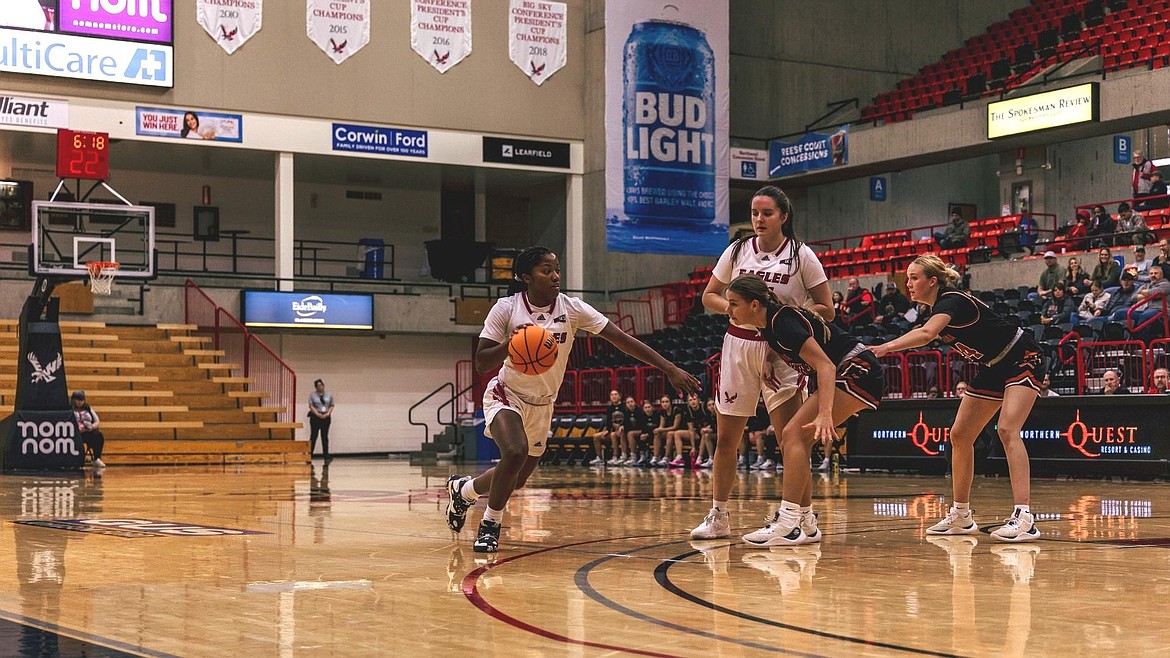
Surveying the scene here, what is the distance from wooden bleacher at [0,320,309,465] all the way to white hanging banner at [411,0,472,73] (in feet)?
27.9

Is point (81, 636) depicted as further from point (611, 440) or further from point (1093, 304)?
point (611, 440)

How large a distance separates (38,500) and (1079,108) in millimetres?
23099

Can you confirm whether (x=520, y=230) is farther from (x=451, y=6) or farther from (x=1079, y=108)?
(x=1079, y=108)

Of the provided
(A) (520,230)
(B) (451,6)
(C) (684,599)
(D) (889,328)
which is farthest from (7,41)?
(C) (684,599)

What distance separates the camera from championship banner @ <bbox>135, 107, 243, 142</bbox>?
1233 inches

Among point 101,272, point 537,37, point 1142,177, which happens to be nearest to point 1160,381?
point 1142,177

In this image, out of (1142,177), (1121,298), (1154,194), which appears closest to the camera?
(1121,298)

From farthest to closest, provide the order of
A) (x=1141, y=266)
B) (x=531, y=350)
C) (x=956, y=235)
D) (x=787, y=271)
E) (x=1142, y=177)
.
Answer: (x=956, y=235) < (x=1142, y=177) < (x=1141, y=266) < (x=787, y=271) < (x=531, y=350)

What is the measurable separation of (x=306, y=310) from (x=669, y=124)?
30.0 feet

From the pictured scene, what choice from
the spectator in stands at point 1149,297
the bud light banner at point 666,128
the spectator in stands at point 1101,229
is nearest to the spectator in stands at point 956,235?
the spectator in stands at point 1101,229

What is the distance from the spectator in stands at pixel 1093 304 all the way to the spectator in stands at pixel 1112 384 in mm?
2244

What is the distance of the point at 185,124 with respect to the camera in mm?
31594

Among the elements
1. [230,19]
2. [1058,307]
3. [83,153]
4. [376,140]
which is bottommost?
[1058,307]

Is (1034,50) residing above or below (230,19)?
below
